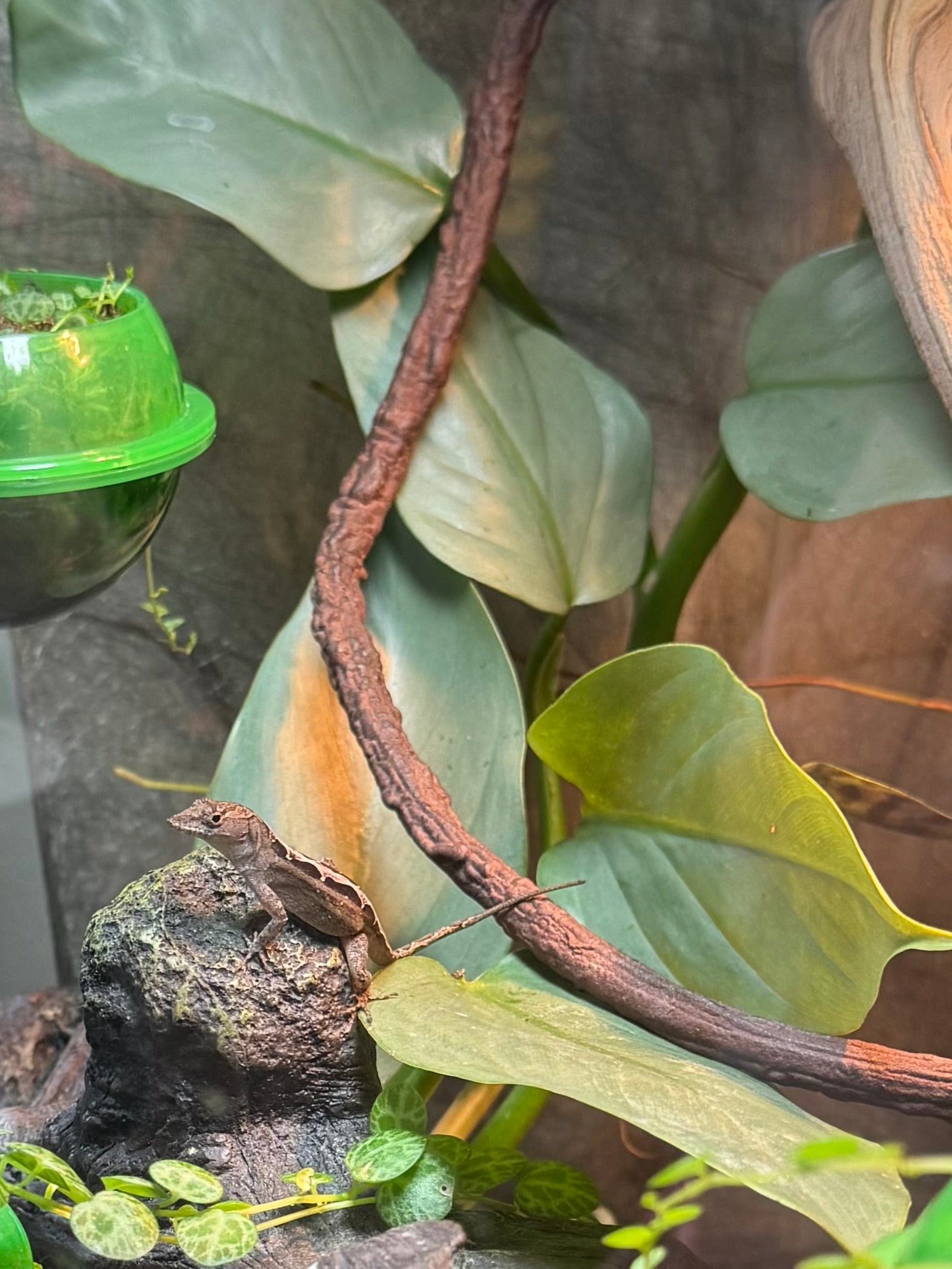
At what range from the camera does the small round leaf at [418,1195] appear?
0.70 metres

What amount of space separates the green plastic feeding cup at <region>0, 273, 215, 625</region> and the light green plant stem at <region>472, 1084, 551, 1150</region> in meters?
0.62

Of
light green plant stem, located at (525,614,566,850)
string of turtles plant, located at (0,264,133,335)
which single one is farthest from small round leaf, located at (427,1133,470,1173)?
string of turtles plant, located at (0,264,133,335)

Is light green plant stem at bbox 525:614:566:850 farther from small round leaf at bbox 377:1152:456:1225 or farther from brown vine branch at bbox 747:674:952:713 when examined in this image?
small round leaf at bbox 377:1152:456:1225

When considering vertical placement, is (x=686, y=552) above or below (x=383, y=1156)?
above

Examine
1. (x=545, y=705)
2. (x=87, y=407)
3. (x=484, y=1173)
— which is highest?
(x=87, y=407)

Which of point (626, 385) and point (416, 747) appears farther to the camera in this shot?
point (626, 385)

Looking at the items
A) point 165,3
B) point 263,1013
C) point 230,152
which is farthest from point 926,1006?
point 165,3

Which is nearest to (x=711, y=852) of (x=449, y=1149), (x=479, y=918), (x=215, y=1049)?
(x=479, y=918)

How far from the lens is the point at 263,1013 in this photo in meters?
0.73

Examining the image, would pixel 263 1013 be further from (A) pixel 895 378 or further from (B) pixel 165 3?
(B) pixel 165 3

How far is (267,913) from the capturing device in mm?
737

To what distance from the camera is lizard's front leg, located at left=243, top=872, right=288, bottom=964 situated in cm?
73

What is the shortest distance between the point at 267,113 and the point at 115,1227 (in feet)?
2.89

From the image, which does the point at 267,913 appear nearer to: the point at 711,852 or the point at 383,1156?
the point at 383,1156
